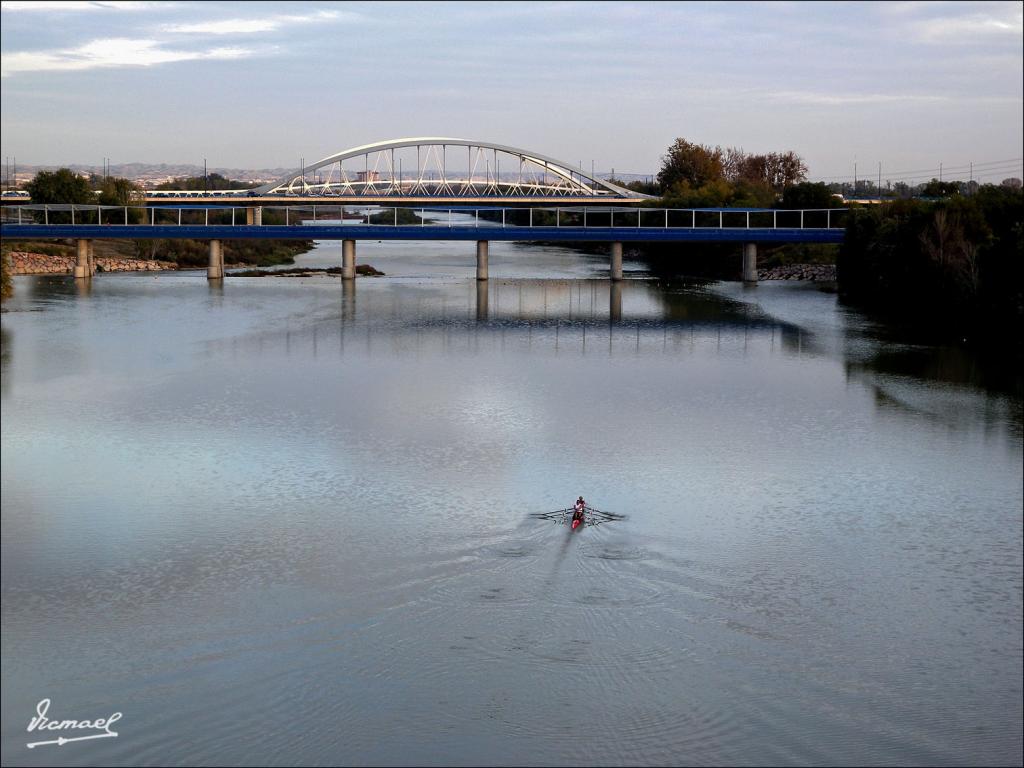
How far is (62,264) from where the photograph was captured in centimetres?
4925

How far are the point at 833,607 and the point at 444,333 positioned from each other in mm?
20560

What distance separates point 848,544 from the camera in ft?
42.1

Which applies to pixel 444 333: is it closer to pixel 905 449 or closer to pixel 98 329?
pixel 98 329

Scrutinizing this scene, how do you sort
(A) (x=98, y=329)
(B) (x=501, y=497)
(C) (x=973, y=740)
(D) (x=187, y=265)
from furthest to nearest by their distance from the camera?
(D) (x=187, y=265), (A) (x=98, y=329), (B) (x=501, y=497), (C) (x=973, y=740)

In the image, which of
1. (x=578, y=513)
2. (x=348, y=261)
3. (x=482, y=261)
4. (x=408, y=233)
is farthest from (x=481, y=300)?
(x=578, y=513)

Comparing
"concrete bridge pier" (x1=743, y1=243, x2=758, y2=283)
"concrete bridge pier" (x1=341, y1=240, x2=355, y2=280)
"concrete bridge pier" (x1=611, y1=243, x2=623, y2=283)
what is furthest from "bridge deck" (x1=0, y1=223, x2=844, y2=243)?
"concrete bridge pier" (x1=611, y1=243, x2=623, y2=283)

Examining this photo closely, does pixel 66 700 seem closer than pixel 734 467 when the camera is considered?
Yes

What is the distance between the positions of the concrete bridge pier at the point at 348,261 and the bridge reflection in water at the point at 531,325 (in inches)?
38.1

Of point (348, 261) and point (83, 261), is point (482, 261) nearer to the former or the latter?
point (348, 261)

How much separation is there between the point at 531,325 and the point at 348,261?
16547mm

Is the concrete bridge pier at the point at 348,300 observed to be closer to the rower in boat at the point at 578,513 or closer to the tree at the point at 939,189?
the rower in boat at the point at 578,513

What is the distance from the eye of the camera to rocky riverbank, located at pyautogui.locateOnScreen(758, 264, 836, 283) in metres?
50.2

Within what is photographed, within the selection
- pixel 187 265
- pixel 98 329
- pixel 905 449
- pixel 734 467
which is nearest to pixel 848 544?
pixel 734 467

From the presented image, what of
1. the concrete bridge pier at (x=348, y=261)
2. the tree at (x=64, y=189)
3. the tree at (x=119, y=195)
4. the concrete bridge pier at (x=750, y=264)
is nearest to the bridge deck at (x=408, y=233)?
the concrete bridge pier at (x=348, y=261)
